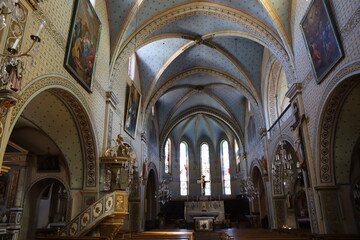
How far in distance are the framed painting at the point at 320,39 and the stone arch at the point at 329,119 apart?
52cm

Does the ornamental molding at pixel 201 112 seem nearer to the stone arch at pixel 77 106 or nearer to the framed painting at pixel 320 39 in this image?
the stone arch at pixel 77 106

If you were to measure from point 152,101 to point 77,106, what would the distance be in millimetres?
9155

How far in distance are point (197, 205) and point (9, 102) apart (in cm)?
2031

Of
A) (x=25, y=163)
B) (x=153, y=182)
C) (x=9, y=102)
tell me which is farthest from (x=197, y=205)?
(x=9, y=102)

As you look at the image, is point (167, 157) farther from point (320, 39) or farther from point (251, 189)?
point (320, 39)

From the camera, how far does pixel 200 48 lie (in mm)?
17516

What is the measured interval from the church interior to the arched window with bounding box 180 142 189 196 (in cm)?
724

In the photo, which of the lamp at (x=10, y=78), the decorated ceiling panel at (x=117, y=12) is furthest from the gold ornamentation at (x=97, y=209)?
the decorated ceiling panel at (x=117, y=12)

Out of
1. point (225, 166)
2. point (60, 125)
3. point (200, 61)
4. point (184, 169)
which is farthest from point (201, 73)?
point (184, 169)

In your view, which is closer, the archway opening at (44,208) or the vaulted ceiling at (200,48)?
the vaulted ceiling at (200,48)

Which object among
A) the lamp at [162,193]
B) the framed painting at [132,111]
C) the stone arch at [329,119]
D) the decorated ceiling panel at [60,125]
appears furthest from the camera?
the lamp at [162,193]

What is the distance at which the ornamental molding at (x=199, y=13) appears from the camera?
41.1ft

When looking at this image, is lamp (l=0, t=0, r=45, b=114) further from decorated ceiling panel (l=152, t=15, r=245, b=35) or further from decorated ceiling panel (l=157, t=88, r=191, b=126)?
decorated ceiling panel (l=157, t=88, r=191, b=126)

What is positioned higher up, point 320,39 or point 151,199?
point 320,39
